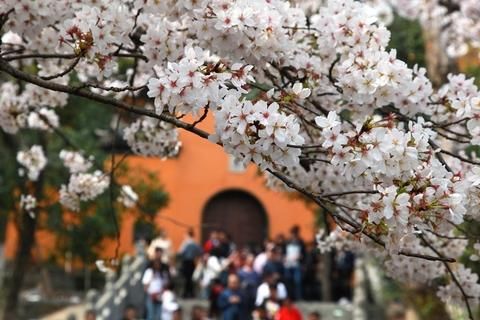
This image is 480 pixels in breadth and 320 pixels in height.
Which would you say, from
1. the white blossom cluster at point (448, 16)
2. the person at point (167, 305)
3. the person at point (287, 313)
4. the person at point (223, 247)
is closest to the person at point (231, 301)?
the person at point (167, 305)

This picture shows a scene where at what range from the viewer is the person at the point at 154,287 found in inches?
479

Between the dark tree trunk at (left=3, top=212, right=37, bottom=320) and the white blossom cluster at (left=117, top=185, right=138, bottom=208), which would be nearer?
the white blossom cluster at (left=117, top=185, right=138, bottom=208)

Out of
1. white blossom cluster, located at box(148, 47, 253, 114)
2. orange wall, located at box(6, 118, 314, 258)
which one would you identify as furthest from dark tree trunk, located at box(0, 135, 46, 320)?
orange wall, located at box(6, 118, 314, 258)

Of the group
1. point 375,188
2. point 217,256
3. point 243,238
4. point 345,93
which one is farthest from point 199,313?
point 243,238

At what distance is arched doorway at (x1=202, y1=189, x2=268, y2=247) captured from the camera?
26.1 m

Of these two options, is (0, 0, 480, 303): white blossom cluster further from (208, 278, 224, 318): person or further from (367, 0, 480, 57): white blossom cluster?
(367, 0, 480, 57): white blossom cluster

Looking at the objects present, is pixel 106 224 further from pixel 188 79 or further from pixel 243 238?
pixel 188 79

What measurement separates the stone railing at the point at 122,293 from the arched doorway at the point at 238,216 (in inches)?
373

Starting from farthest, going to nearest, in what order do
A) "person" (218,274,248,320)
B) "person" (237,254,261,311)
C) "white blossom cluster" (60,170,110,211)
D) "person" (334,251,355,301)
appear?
"person" (334,251,355,301), "person" (237,254,261,311), "person" (218,274,248,320), "white blossom cluster" (60,170,110,211)

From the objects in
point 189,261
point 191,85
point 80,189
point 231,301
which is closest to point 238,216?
point 189,261

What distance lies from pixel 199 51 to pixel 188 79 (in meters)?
0.21

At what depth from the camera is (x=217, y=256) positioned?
557 inches

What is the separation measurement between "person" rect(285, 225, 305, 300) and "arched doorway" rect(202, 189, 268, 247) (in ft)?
36.1

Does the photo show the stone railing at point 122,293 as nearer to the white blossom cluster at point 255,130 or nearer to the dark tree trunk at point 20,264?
the dark tree trunk at point 20,264
